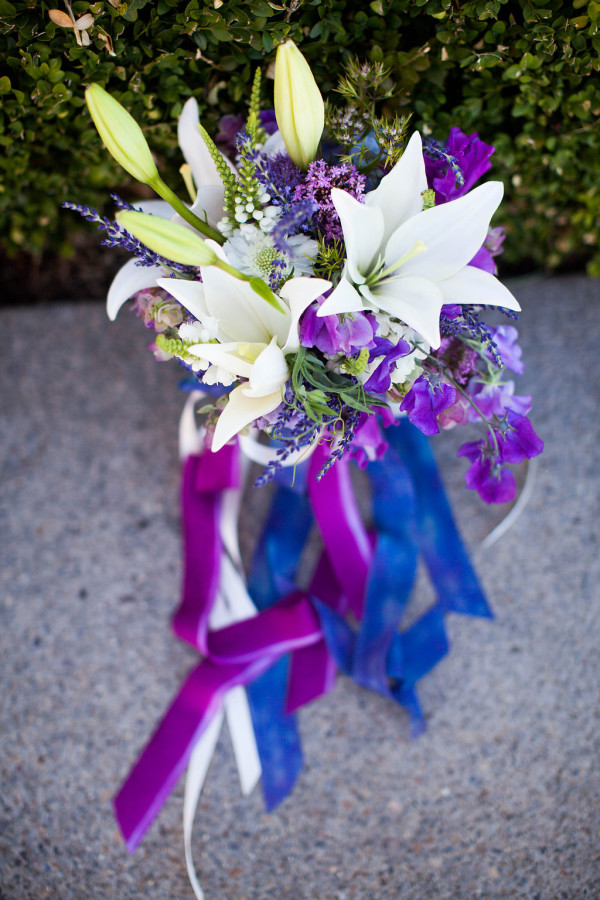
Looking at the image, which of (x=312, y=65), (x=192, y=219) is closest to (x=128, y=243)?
(x=192, y=219)

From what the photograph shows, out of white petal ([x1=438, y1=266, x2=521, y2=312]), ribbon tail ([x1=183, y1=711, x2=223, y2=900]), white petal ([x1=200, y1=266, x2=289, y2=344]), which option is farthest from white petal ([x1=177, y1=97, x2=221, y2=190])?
ribbon tail ([x1=183, y1=711, x2=223, y2=900])

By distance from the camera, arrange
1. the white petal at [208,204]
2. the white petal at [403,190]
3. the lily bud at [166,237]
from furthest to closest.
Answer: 1. the white petal at [208,204]
2. the white petal at [403,190]
3. the lily bud at [166,237]

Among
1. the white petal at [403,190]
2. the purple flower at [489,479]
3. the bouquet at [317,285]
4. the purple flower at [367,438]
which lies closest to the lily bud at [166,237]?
the bouquet at [317,285]

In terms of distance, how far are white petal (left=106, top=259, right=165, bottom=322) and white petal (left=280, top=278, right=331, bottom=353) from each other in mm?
239

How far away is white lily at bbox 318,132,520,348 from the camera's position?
71 cm

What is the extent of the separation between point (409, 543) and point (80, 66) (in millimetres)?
1012

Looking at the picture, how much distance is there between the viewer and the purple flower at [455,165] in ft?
Answer: 2.52

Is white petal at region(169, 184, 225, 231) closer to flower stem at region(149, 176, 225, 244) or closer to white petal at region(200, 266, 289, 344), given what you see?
flower stem at region(149, 176, 225, 244)

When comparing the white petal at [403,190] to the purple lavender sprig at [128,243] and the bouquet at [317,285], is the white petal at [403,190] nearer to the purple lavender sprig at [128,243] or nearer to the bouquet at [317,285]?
the bouquet at [317,285]

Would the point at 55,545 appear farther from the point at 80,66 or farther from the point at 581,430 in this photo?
the point at 581,430

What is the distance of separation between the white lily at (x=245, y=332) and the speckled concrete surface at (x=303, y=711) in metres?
0.72

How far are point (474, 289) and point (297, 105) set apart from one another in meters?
0.29

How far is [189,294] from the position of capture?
29.3 inches

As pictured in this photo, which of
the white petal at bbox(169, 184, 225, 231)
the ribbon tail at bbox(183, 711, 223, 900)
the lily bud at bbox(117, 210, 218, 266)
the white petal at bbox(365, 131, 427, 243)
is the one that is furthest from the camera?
the ribbon tail at bbox(183, 711, 223, 900)
